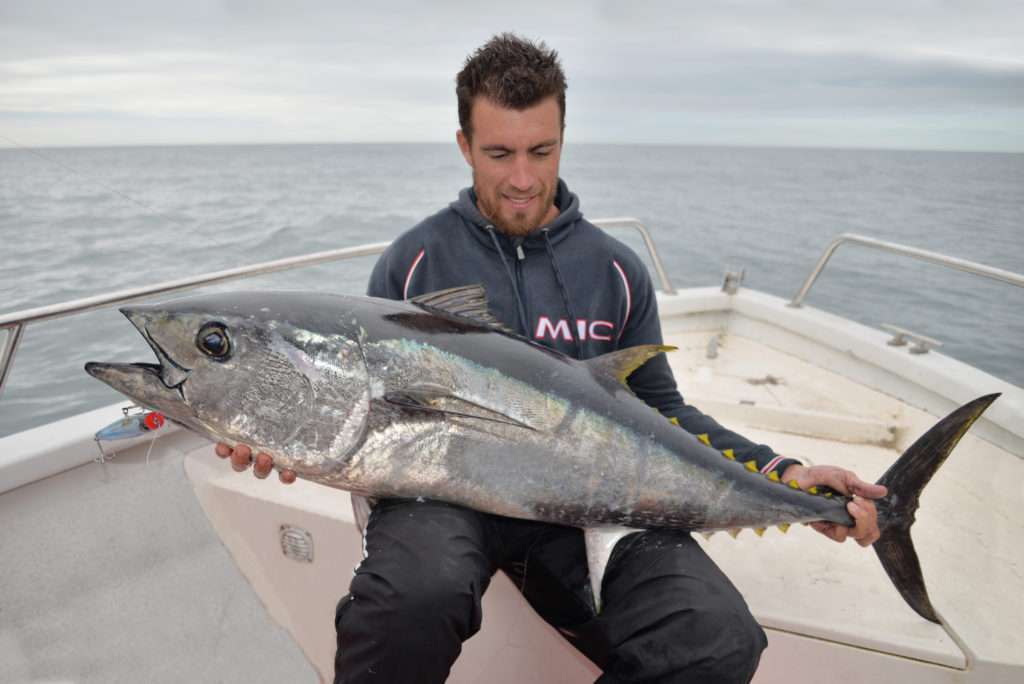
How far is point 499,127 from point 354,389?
3.54 ft

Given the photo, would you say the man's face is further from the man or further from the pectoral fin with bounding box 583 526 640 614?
the pectoral fin with bounding box 583 526 640 614

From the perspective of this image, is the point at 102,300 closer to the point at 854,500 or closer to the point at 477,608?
the point at 477,608

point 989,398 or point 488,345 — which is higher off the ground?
point 488,345

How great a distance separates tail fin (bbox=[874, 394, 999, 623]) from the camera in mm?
1783

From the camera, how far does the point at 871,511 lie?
71.1 inches

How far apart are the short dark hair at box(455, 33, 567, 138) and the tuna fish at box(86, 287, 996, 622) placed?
731 millimetres

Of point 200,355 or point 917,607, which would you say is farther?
point 917,607

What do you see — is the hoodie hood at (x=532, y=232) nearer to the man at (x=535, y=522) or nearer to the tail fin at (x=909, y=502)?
the man at (x=535, y=522)

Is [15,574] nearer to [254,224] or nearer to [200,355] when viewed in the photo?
[200,355]

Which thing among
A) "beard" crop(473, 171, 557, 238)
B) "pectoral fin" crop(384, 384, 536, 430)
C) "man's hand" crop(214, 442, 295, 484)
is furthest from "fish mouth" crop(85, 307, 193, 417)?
"beard" crop(473, 171, 557, 238)

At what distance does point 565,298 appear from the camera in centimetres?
225

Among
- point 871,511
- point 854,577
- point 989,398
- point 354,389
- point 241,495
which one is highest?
point 354,389

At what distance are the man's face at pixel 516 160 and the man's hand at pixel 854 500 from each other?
4.05ft

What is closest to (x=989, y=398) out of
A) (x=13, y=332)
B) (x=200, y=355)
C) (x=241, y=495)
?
(x=200, y=355)
